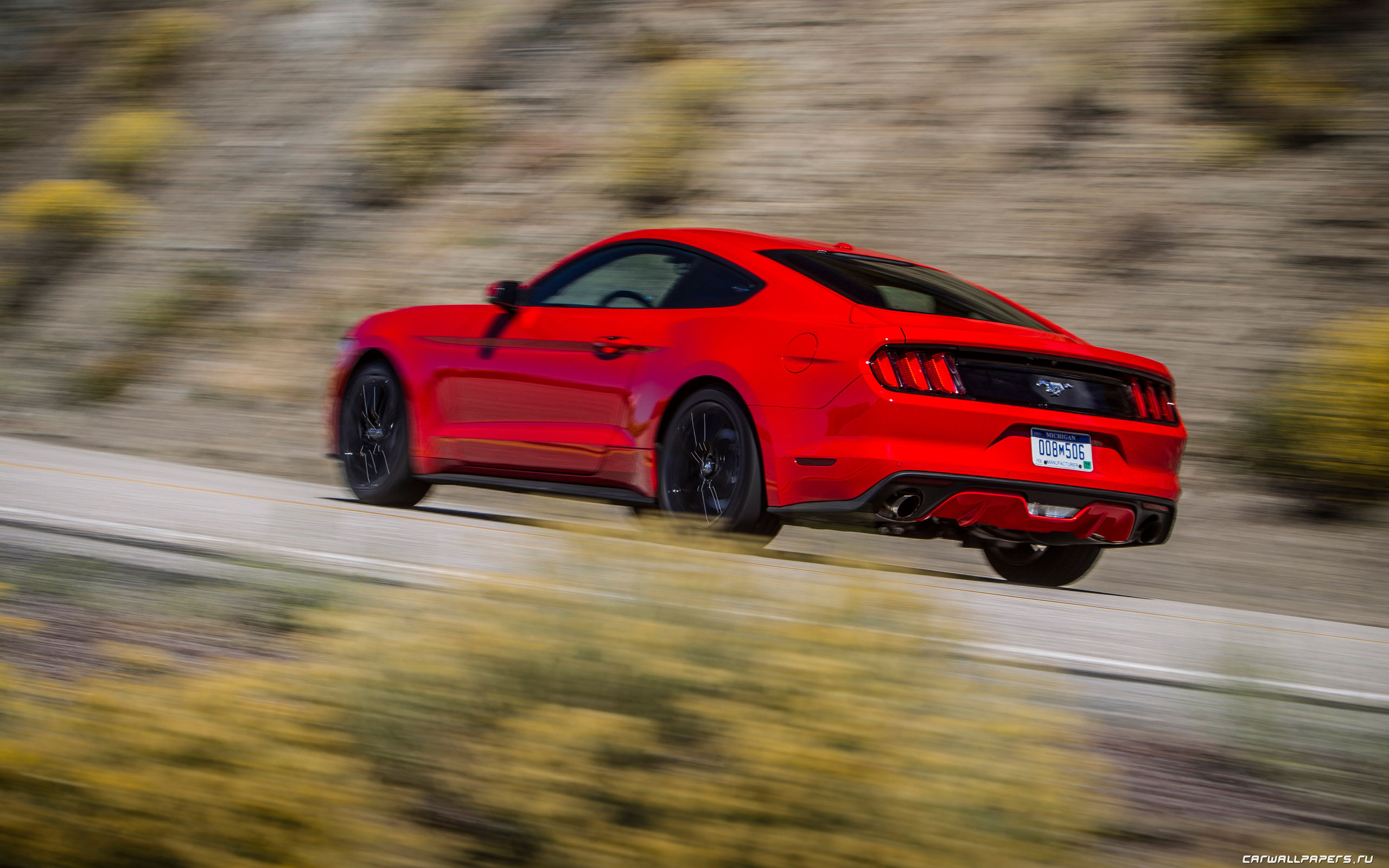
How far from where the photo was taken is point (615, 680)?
122 inches

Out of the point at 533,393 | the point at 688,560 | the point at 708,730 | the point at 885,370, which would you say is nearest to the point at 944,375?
the point at 885,370

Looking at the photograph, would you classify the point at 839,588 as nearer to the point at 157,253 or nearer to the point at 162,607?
the point at 162,607

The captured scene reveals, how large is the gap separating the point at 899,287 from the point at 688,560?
3801mm

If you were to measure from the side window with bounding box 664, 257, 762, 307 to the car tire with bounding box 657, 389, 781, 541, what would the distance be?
43 cm

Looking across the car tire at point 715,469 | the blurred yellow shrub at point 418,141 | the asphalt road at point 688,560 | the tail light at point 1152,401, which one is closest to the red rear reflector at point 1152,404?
the tail light at point 1152,401

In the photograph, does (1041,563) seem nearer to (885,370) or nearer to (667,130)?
(885,370)

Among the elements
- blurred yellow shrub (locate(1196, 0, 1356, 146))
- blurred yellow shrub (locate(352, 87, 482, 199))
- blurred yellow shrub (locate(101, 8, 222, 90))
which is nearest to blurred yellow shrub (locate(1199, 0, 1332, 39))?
blurred yellow shrub (locate(1196, 0, 1356, 146))

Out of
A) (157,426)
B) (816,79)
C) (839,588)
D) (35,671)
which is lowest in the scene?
(157,426)

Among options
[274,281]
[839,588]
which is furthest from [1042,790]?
[274,281]

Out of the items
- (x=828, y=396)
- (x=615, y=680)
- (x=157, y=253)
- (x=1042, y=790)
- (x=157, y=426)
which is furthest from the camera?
(x=157, y=253)

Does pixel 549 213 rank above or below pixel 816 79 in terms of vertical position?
below

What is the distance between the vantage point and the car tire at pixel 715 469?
6.39 meters

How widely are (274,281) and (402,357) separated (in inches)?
386

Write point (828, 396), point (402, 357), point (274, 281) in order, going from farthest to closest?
point (274, 281) → point (402, 357) → point (828, 396)
